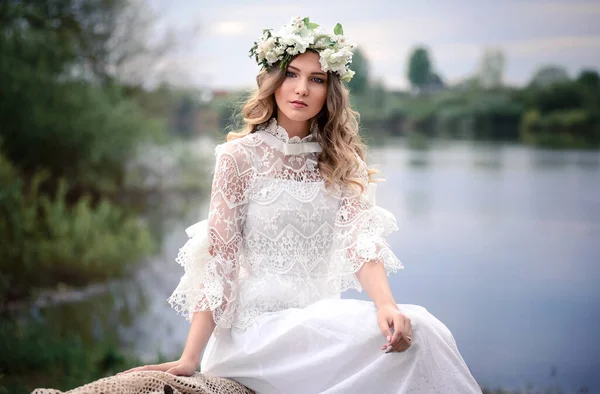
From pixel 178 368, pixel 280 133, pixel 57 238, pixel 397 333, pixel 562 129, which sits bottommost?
pixel 57 238

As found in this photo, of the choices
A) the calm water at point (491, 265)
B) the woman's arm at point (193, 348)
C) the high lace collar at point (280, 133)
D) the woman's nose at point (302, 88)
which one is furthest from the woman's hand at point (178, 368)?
the calm water at point (491, 265)

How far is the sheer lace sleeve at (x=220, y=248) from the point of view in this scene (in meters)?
2.04

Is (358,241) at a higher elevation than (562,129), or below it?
below

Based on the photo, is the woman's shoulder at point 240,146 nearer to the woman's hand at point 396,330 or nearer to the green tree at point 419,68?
the woman's hand at point 396,330

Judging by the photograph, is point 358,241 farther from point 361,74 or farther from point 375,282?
point 361,74

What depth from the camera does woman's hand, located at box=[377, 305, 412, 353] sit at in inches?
67.3

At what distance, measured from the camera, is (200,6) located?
683cm

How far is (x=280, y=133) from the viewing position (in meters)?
2.25

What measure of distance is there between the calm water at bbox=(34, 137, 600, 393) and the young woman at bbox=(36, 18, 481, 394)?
10.0 ft

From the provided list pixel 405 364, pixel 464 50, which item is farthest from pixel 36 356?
pixel 464 50

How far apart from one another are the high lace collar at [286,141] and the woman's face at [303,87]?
8cm

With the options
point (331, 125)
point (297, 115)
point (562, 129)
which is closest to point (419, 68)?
point (562, 129)

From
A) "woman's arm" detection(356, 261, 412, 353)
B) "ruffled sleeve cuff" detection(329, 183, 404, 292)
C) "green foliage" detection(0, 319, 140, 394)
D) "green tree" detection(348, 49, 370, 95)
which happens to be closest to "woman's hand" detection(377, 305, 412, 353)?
"woman's arm" detection(356, 261, 412, 353)

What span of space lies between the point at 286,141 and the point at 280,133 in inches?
1.5
